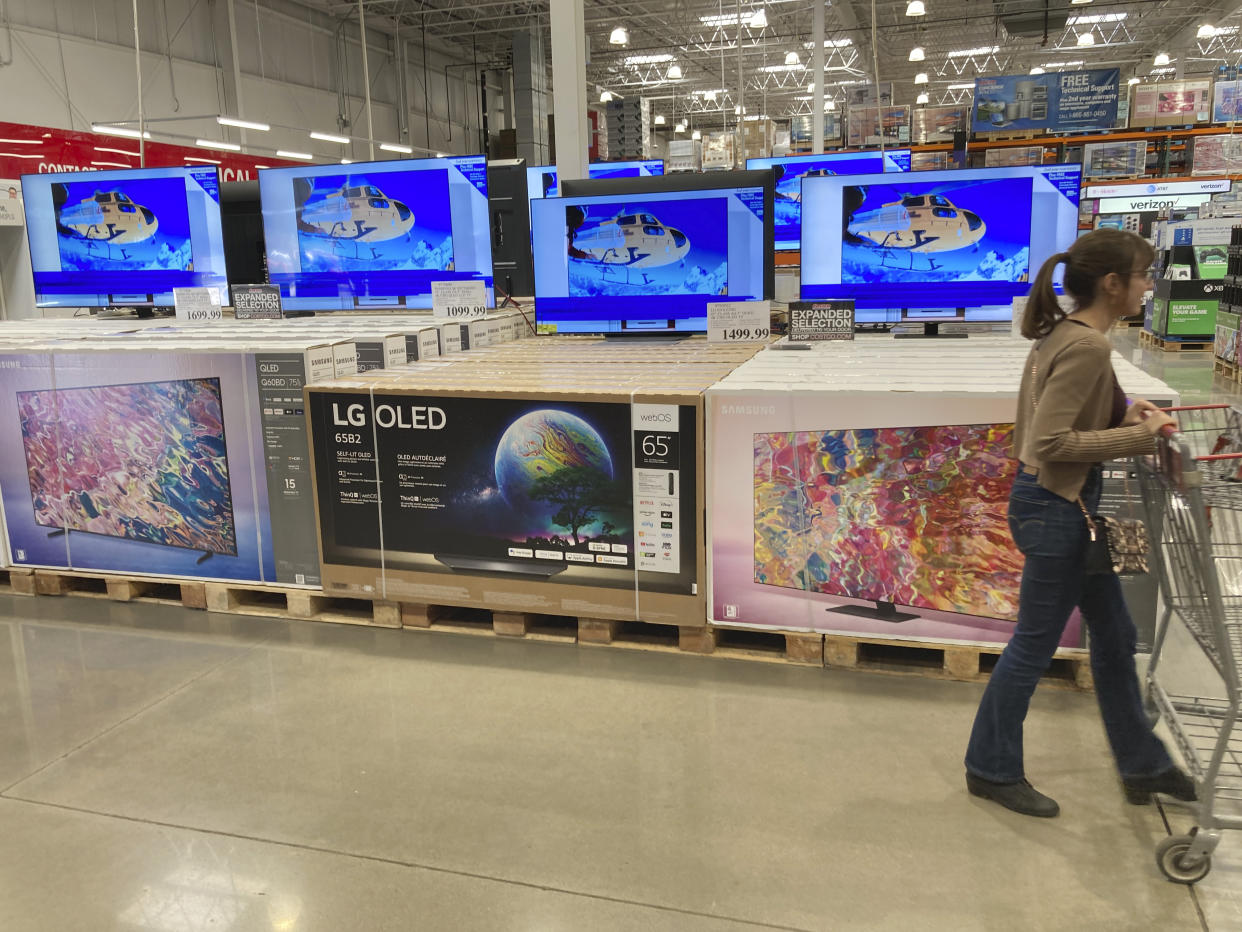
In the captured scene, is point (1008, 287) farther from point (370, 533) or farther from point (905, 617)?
point (370, 533)

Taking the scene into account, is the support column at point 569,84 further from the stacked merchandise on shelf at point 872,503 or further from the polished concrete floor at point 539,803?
the polished concrete floor at point 539,803

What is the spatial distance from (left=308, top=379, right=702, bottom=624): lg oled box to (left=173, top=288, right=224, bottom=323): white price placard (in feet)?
7.82

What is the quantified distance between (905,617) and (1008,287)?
240cm

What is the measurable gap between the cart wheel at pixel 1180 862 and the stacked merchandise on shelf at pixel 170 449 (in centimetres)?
353

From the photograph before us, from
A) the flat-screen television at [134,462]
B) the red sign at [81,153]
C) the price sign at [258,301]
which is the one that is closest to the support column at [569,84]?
the price sign at [258,301]

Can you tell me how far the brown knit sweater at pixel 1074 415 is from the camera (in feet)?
7.83

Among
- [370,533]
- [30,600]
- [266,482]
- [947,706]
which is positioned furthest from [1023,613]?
[30,600]

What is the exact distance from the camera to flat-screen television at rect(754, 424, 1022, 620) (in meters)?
3.48

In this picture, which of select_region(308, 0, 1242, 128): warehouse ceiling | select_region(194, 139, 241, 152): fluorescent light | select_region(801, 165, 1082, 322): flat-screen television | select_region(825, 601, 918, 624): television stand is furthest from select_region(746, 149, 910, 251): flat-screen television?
select_region(194, 139, 241, 152): fluorescent light

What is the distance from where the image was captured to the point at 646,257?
5.37 m

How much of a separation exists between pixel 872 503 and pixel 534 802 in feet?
5.43

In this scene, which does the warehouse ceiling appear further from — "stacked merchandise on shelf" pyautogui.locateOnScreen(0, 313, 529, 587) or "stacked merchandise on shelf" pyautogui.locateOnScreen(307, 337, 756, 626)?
"stacked merchandise on shelf" pyautogui.locateOnScreen(0, 313, 529, 587)

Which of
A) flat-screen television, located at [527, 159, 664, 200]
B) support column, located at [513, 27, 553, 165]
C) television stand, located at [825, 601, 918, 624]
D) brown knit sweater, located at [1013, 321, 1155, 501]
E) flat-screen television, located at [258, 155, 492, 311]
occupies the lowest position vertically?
television stand, located at [825, 601, 918, 624]

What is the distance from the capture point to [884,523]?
358cm
